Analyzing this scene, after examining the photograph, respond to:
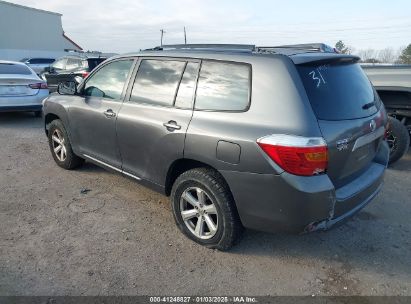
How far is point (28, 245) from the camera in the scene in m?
3.21

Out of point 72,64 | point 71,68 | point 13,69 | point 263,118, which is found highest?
point 263,118

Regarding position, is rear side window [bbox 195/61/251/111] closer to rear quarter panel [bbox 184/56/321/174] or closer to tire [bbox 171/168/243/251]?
rear quarter panel [bbox 184/56/321/174]

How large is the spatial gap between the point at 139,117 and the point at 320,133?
5.98ft

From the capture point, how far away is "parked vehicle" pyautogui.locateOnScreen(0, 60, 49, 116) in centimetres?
793

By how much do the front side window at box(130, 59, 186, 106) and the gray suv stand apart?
1 centimetres

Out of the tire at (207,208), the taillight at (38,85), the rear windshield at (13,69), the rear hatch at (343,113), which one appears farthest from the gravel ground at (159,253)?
the rear windshield at (13,69)

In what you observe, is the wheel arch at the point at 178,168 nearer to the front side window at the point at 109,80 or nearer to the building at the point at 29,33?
the front side window at the point at 109,80

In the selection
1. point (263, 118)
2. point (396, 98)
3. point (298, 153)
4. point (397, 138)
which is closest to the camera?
point (298, 153)

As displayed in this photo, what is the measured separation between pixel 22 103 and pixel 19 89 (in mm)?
333

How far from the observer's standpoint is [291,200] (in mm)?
2523

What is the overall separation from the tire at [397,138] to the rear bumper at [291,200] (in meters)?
2.76

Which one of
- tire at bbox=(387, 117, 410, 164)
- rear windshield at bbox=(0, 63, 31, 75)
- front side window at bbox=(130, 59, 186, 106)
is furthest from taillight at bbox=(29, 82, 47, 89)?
tire at bbox=(387, 117, 410, 164)

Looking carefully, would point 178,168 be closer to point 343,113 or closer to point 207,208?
point 207,208

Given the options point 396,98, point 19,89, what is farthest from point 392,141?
point 19,89
